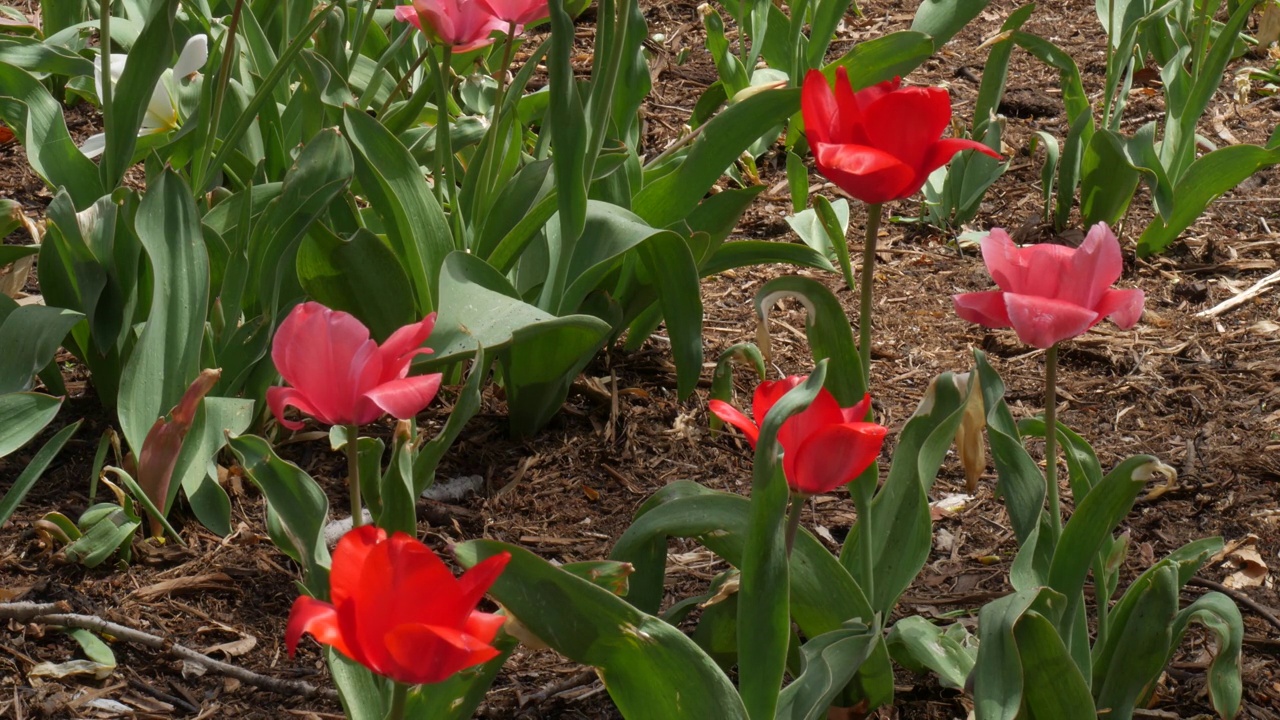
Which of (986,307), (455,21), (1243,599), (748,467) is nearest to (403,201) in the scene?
(455,21)

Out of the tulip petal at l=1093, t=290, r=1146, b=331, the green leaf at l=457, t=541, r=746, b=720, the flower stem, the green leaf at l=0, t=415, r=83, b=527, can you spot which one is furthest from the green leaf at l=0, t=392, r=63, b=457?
the tulip petal at l=1093, t=290, r=1146, b=331

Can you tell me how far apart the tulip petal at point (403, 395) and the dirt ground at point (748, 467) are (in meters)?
0.53

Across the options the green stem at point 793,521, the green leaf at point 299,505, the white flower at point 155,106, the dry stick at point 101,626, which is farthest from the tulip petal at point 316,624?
the white flower at point 155,106

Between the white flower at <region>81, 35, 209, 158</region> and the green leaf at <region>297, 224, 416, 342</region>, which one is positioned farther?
the white flower at <region>81, 35, 209, 158</region>

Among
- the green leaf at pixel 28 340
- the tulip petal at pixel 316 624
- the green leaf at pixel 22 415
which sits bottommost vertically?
the green leaf at pixel 22 415

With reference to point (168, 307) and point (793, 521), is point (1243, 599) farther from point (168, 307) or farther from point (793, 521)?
point (168, 307)

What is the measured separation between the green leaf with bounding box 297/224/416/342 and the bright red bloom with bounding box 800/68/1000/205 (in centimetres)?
77

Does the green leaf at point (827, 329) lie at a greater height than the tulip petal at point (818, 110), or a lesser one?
lesser

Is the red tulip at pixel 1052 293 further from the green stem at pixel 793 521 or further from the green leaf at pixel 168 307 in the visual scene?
the green leaf at pixel 168 307

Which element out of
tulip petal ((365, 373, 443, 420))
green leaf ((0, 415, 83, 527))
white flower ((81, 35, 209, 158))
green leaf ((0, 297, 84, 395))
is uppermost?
tulip petal ((365, 373, 443, 420))

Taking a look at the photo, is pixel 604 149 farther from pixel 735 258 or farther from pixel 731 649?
pixel 731 649

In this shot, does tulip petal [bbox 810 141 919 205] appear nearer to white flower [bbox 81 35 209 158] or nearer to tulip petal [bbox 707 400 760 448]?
tulip petal [bbox 707 400 760 448]

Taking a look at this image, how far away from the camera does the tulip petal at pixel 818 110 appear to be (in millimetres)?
1064

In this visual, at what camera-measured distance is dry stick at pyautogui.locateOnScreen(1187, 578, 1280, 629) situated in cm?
144
